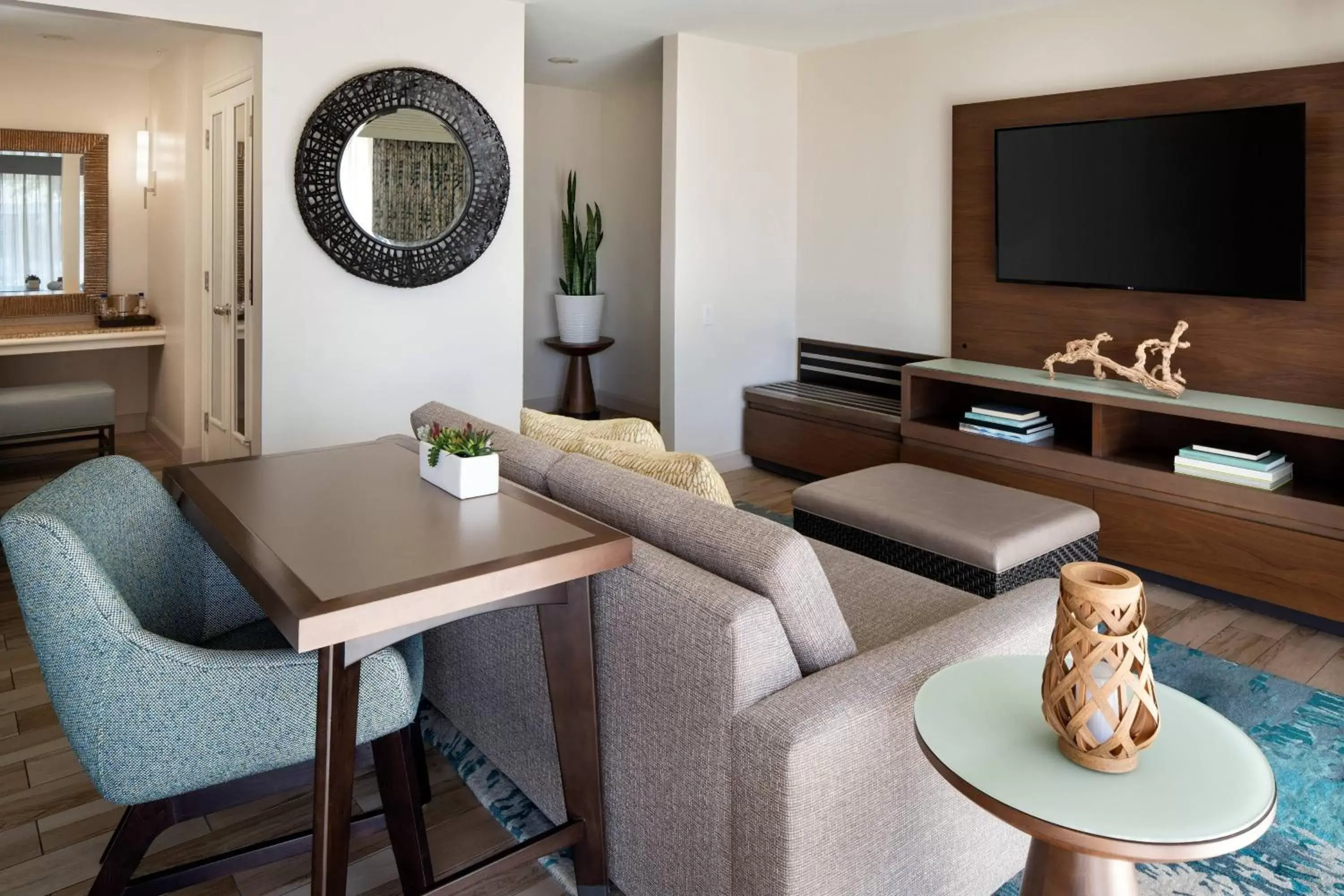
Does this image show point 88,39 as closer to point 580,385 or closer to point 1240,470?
point 580,385

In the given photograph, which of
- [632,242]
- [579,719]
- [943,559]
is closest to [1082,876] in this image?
[579,719]

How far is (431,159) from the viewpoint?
13.4 feet

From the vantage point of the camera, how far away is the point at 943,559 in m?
2.97

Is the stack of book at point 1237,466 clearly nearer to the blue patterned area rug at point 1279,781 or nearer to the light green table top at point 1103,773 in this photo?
the blue patterned area rug at point 1279,781

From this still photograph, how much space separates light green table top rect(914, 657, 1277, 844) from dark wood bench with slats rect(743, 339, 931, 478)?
3.20 meters

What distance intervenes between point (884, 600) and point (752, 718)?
0.93m

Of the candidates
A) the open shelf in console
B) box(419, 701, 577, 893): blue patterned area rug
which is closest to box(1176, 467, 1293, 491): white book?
the open shelf in console

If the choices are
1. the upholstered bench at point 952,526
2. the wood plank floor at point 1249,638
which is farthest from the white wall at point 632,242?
the wood plank floor at point 1249,638

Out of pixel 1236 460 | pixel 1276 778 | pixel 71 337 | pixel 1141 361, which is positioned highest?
pixel 71 337

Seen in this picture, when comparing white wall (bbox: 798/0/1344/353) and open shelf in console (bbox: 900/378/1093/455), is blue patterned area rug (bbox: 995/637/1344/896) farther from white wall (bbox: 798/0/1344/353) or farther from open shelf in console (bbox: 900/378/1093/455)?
white wall (bbox: 798/0/1344/353)

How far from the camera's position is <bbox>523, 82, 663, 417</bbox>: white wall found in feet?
21.5

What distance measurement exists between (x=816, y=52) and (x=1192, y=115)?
2153mm

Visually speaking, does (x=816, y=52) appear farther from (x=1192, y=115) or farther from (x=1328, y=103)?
(x=1328, y=103)

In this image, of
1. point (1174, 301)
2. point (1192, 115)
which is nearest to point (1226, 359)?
point (1174, 301)
